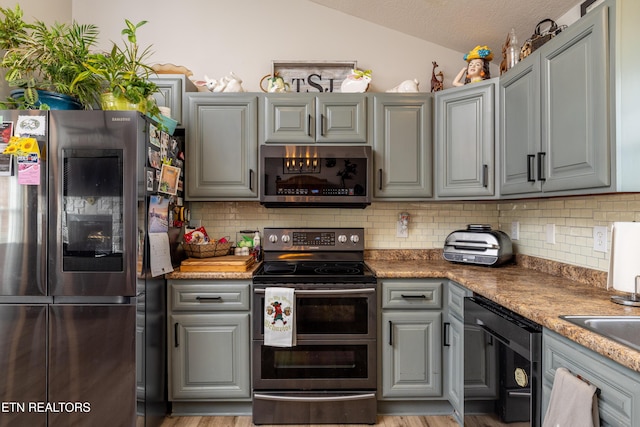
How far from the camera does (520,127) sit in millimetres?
1828

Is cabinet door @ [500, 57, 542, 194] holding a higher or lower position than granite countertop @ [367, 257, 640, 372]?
higher

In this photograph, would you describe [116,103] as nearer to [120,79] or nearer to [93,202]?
[120,79]

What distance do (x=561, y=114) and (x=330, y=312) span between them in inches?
60.2

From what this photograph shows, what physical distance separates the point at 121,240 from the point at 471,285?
1.77 metres

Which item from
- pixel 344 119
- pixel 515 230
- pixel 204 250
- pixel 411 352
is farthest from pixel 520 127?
pixel 204 250

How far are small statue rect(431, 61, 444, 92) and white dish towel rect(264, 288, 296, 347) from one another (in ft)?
5.63

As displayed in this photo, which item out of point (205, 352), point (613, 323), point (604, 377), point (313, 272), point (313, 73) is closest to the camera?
point (604, 377)

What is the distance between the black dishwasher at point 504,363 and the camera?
123 cm

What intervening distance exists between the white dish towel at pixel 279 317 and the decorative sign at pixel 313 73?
59.0 inches

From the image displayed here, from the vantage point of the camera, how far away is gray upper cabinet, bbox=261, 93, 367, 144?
7.56ft

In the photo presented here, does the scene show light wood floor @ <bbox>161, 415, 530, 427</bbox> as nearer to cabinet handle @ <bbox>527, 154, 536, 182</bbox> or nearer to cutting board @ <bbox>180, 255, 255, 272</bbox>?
cutting board @ <bbox>180, 255, 255, 272</bbox>

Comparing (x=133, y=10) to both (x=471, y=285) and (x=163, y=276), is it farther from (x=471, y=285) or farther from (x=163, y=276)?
(x=471, y=285)

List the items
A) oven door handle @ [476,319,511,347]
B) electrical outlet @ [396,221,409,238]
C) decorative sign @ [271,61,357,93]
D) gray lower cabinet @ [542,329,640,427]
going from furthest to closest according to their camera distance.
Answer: electrical outlet @ [396,221,409,238], decorative sign @ [271,61,357,93], oven door handle @ [476,319,511,347], gray lower cabinet @ [542,329,640,427]

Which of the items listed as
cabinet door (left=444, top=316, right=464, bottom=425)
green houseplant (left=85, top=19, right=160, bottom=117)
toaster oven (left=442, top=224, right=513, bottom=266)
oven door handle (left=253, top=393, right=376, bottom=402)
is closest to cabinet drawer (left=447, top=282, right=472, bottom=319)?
cabinet door (left=444, top=316, right=464, bottom=425)
